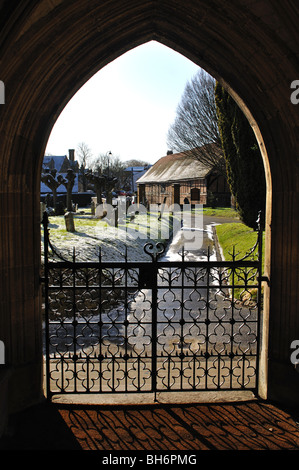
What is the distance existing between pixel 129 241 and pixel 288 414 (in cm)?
1086

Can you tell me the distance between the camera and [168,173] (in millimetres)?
42281

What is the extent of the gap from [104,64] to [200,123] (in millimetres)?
23704

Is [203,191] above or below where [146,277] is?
above

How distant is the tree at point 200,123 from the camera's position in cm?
2525

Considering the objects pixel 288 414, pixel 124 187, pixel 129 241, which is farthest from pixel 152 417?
pixel 124 187

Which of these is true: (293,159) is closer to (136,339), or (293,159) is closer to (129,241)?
(136,339)

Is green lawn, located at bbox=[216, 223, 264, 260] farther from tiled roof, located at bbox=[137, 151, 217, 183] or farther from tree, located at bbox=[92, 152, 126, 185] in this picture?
tree, located at bbox=[92, 152, 126, 185]

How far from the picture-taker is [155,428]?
355 centimetres

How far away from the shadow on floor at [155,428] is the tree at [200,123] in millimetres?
23484

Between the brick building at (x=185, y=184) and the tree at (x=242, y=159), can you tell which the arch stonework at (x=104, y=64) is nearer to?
the tree at (x=242, y=159)

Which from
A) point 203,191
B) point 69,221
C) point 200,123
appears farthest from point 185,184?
point 69,221
